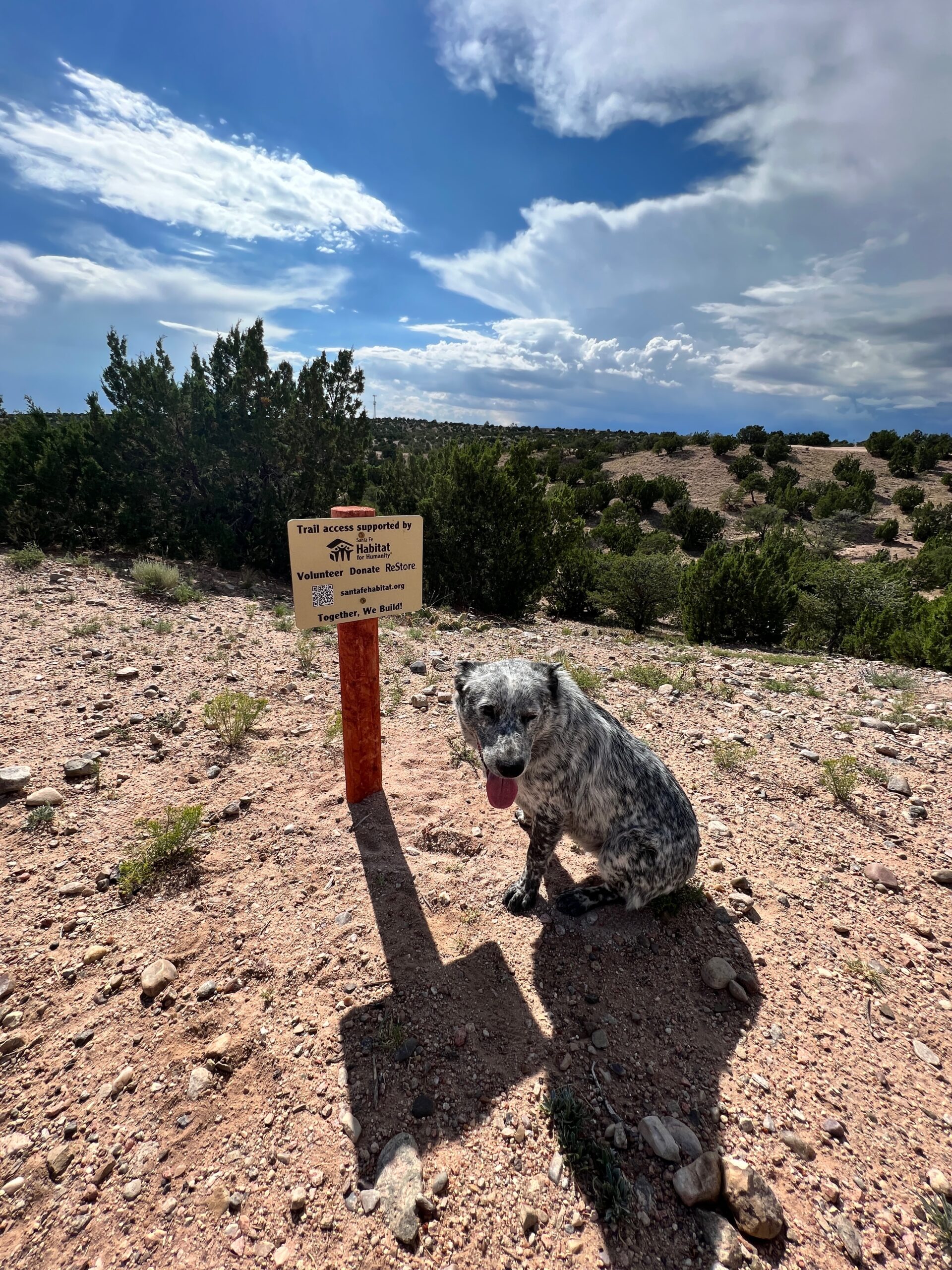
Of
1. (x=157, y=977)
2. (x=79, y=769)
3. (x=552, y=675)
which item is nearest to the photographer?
(x=157, y=977)

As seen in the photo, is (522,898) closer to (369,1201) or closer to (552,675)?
(552,675)

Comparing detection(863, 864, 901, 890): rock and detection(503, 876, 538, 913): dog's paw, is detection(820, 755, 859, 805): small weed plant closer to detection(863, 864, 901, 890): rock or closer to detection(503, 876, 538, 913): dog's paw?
detection(863, 864, 901, 890): rock

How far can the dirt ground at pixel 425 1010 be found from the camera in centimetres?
191

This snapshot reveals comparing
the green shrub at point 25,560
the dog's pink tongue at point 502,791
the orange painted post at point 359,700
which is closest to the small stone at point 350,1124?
the dog's pink tongue at point 502,791

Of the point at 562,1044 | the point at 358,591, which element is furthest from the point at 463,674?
the point at 562,1044

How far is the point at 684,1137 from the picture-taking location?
2.13m

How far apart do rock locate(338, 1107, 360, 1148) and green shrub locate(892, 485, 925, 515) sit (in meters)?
39.8

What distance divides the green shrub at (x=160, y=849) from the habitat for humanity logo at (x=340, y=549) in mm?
1991

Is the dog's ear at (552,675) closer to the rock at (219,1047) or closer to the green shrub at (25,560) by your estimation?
the rock at (219,1047)

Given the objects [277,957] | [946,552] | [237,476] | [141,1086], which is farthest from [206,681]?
[946,552]

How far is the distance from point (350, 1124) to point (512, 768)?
1.60m

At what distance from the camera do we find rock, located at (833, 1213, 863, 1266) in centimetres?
182

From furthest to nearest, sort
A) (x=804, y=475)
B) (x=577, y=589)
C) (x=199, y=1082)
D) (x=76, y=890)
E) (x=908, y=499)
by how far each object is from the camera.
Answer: (x=804, y=475) → (x=908, y=499) → (x=577, y=589) → (x=76, y=890) → (x=199, y=1082)

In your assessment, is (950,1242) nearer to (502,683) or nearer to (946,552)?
(502,683)
